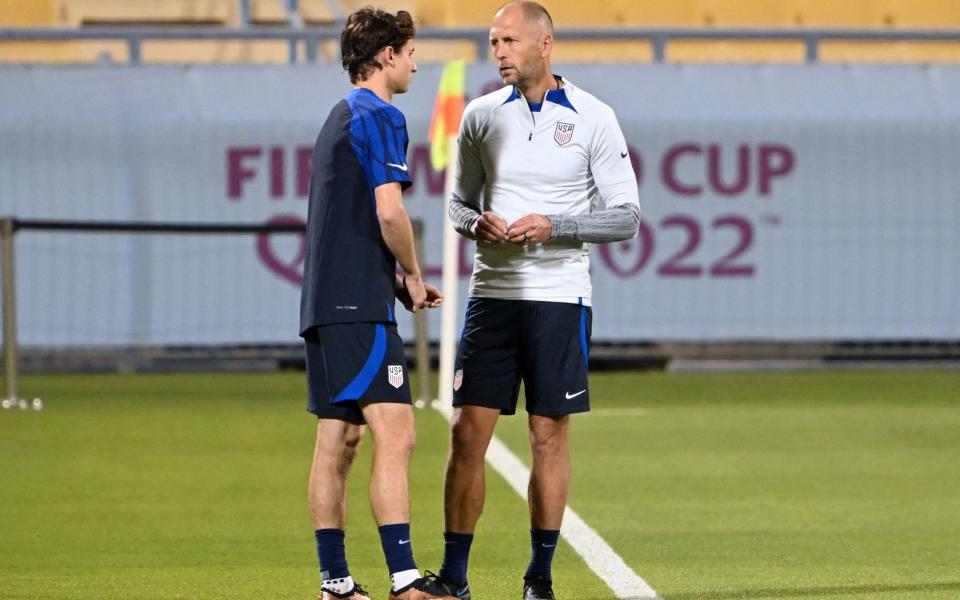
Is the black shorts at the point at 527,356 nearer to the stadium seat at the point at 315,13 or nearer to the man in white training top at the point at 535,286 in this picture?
the man in white training top at the point at 535,286

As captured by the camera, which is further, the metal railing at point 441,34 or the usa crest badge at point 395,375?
the metal railing at point 441,34

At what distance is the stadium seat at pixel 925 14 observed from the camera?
2139 centimetres

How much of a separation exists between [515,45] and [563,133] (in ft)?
1.11

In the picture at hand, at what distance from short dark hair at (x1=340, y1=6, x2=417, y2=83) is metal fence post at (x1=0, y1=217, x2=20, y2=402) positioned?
294 inches

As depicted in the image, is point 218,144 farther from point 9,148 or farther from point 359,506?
point 359,506

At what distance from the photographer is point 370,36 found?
561cm

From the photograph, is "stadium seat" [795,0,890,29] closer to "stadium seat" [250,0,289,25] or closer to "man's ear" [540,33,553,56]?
"stadium seat" [250,0,289,25]

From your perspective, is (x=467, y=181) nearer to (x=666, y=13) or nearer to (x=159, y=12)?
(x=666, y=13)

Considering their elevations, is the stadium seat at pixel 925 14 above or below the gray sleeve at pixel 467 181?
above

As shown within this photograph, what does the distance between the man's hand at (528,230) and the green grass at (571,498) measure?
1302mm

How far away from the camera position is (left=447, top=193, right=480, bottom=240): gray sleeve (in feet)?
19.8

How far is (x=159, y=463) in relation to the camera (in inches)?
397

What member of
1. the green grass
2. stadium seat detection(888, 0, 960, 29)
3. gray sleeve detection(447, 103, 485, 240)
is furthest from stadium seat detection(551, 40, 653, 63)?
gray sleeve detection(447, 103, 485, 240)

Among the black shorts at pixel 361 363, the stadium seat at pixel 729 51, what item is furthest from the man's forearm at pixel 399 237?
the stadium seat at pixel 729 51
